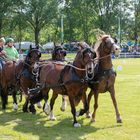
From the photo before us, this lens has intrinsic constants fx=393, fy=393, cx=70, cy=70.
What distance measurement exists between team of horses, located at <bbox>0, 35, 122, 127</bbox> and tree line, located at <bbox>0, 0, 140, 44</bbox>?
139 feet

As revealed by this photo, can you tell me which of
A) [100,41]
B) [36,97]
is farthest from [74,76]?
[36,97]

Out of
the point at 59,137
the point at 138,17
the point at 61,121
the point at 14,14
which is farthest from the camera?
the point at 138,17

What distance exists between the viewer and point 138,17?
242 ft

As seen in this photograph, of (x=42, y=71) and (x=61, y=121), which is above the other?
(x=42, y=71)

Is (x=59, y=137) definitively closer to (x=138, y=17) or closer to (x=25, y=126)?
(x=25, y=126)

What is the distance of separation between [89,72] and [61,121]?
6.35 feet

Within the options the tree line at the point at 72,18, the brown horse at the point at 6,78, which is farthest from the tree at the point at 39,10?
the brown horse at the point at 6,78

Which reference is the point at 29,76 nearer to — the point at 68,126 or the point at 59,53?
the point at 59,53

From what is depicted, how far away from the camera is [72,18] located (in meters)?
68.2

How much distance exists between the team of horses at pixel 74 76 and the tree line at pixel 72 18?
139ft

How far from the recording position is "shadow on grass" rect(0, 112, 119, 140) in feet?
30.7

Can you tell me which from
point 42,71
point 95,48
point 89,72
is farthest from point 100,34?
point 42,71

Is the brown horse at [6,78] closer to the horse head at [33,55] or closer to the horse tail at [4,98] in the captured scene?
the horse tail at [4,98]

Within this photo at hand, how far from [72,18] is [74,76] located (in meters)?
58.8
